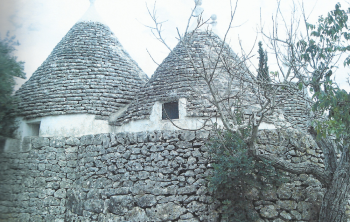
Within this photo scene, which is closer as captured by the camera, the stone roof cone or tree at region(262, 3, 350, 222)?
tree at region(262, 3, 350, 222)

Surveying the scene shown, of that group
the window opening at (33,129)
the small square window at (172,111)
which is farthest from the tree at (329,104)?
the window opening at (33,129)

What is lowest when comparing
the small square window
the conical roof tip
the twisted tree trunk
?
the twisted tree trunk

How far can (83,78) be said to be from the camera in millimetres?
9617

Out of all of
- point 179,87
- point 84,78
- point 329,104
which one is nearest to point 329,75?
point 329,104

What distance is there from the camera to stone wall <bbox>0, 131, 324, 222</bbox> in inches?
242

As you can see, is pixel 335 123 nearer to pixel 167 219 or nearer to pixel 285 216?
pixel 285 216

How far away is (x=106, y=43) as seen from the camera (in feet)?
35.8

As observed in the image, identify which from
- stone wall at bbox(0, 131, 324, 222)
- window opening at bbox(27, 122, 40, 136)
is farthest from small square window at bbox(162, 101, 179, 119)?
window opening at bbox(27, 122, 40, 136)

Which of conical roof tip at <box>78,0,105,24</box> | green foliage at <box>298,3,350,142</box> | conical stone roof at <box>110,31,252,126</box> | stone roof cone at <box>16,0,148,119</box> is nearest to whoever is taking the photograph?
green foliage at <box>298,3,350,142</box>

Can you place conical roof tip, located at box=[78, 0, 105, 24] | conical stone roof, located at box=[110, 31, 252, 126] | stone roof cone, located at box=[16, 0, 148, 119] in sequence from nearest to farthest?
1. conical stone roof, located at box=[110, 31, 252, 126]
2. stone roof cone, located at box=[16, 0, 148, 119]
3. conical roof tip, located at box=[78, 0, 105, 24]

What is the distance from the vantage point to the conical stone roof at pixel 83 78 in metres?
9.09

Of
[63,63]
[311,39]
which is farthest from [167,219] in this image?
[63,63]

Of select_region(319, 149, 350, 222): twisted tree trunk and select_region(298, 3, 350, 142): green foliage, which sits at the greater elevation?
select_region(298, 3, 350, 142): green foliage

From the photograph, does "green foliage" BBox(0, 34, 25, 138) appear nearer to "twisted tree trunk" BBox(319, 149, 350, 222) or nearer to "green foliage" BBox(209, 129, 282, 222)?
"green foliage" BBox(209, 129, 282, 222)
